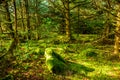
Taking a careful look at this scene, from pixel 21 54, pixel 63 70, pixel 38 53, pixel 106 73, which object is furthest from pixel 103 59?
pixel 21 54

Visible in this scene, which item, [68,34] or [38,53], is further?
[68,34]

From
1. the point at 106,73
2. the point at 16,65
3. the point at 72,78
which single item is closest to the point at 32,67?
the point at 16,65

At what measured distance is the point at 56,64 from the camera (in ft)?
33.3

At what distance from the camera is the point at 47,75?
977 cm

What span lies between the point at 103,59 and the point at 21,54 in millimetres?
5266

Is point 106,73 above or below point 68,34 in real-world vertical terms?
below

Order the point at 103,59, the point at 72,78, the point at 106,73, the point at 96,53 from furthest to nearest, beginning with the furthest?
the point at 96,53
the point at 103,59
the point at 106,73
the point at 72,78

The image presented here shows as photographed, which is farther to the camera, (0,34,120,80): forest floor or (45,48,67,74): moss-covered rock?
(45,48,67,74): moss-covered rock

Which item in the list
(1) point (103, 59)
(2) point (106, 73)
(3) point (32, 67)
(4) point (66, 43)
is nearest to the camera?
(2) point (106, 73)

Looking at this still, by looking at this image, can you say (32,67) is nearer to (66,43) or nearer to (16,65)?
(16,65)

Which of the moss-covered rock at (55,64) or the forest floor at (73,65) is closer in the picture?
the forest floor at (73,65)

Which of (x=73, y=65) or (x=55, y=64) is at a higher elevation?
(x=55, y=64)

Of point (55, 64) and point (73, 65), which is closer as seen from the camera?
point (55, 64)

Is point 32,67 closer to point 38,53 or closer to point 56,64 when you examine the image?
point 56,64
